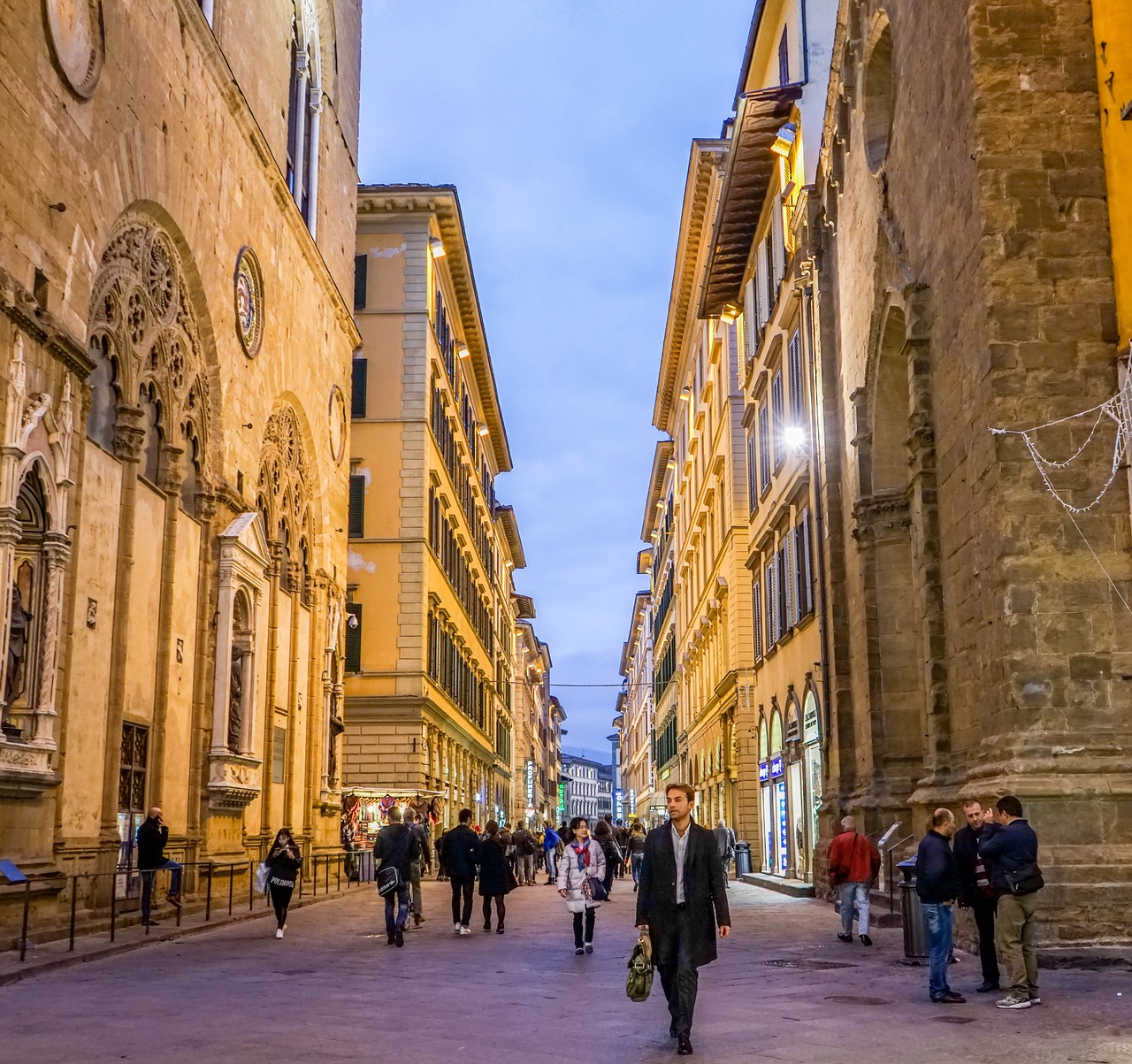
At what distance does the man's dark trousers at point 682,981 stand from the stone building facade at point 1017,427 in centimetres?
461

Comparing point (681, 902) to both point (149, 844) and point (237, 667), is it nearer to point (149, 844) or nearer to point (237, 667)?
point (149, 844)

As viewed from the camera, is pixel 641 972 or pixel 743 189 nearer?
pixel 641 972

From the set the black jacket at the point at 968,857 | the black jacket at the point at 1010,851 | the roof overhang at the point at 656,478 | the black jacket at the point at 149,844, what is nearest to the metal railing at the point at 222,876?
the black jacket at the point at 149,844

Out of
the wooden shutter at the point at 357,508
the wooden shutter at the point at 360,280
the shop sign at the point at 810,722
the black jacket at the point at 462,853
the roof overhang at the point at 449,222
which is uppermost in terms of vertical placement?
A: the roof overhang at the point at 449,222

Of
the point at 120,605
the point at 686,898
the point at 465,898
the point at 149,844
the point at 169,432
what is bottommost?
the point at 465,898

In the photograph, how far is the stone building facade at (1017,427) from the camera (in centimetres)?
1252

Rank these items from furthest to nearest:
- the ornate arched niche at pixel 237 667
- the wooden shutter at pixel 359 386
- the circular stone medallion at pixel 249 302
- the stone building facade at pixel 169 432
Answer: the wooden shutter at pixel 359 386
the circular stone medallion at pixel 249 302
the ornate arched niche at pixel 237 667
the stone building facade at pixel 169 432

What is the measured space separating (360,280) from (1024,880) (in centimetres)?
3547

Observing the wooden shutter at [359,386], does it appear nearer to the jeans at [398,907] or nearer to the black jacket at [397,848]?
the black jacket at [397,848]

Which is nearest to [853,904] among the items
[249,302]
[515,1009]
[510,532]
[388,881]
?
[388,881]

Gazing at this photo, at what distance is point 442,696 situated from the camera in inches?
1767

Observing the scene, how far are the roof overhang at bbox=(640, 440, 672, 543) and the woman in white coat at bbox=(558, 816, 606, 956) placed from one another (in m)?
51.8

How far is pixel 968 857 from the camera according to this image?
36.1ft

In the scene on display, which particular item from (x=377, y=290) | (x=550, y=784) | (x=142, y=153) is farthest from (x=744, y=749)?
(x=550, y=784)
